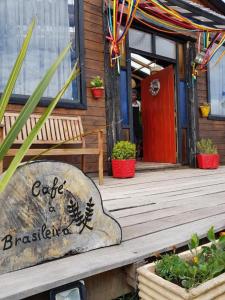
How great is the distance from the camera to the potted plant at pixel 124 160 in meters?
4.37

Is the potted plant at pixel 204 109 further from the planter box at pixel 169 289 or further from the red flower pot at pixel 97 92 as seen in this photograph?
the planter box at pixel 169 289

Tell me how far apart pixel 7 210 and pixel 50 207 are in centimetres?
19

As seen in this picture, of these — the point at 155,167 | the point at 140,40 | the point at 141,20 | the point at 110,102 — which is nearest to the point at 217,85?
the point at 140,40

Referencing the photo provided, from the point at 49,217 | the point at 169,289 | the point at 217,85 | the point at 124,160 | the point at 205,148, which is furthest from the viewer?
the point at 217,85

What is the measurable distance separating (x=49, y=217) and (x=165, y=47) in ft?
16.9

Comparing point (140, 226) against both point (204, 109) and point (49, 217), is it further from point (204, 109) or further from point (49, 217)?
point (204, 109)

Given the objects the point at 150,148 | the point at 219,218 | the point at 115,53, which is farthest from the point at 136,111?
the point at 219,218

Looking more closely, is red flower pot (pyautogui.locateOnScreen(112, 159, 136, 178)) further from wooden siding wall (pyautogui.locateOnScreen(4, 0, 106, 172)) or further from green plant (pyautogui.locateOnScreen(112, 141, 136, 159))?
wooden siding wall (pyautogui.locateOnScreen(4, 0, 106, 172))

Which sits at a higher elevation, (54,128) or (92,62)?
(92,62)

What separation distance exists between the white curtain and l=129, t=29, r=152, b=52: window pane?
1.29 meters

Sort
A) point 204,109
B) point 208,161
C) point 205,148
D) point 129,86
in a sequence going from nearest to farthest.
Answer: point 129,86
point 208,161
point 205,148
point 204,109

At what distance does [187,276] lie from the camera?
1.26 meters

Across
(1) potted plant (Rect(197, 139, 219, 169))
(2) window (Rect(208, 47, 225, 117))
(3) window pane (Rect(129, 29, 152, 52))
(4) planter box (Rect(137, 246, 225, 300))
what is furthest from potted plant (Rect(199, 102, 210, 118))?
(4) planter box (Rect(137, 246, 225, 300))

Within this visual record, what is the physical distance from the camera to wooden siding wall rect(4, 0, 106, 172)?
452cm
